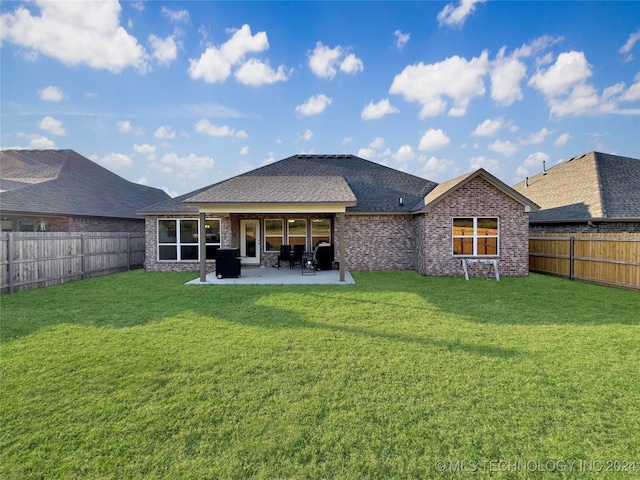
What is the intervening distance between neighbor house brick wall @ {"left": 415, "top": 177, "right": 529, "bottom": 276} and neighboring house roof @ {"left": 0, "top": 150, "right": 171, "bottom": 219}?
13.9m

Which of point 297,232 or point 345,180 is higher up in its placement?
point 345,180

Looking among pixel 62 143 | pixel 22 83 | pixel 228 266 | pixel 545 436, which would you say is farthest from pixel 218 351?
pixel 62 143

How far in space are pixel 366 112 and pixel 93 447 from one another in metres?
19.3

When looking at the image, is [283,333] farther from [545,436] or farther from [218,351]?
[545,436]

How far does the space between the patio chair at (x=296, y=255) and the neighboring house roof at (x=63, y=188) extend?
8.21 meters

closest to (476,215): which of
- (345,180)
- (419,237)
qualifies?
(419,237)

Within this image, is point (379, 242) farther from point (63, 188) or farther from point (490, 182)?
point (63, 188)

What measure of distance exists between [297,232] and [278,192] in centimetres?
343

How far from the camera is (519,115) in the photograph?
17.1 m

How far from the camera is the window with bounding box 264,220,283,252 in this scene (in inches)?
592

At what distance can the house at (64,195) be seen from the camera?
15.5 meters

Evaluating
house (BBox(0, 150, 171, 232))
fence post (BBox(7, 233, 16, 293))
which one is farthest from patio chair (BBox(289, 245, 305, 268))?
fence post (BBox(7, 233, 16, 293))

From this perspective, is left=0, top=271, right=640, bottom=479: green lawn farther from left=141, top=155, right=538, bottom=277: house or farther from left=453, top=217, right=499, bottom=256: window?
left=453, top=217, right=499, bottom=256: window

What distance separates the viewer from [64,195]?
679 inches
